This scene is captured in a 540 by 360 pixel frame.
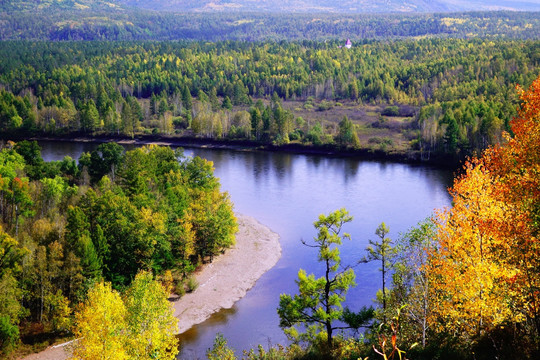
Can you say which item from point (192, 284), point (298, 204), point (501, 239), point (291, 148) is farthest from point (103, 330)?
point (291, 148)

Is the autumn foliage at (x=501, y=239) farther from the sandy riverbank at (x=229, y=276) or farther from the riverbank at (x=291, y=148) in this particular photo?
the riverbank at (x=291, y=148)

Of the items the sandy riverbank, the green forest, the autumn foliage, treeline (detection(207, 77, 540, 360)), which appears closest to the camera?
the autumn foliage

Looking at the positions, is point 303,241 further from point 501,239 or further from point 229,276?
point 501,239

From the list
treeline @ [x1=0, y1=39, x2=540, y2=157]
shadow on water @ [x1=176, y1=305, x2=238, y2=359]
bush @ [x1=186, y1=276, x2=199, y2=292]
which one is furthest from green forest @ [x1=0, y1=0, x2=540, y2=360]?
shadow on water @ [x1=176, y1=305, x2=238, y2=359]

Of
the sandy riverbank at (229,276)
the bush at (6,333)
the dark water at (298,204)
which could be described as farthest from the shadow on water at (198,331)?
the bush at (6,333)

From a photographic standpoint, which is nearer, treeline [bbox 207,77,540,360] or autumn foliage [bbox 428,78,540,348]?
autumn foliage [bbox 428,78,540,348]

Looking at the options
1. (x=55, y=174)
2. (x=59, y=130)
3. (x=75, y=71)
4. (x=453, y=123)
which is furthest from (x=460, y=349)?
(x=75, y=71)

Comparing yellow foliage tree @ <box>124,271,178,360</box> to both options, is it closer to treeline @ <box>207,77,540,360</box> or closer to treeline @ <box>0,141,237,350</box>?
treeline @ <box>207,77,540,360</box>

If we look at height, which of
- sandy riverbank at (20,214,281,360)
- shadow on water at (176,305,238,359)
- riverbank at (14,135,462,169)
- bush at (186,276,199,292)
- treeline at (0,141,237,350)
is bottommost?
shadow on water at (176,305,238,359)
